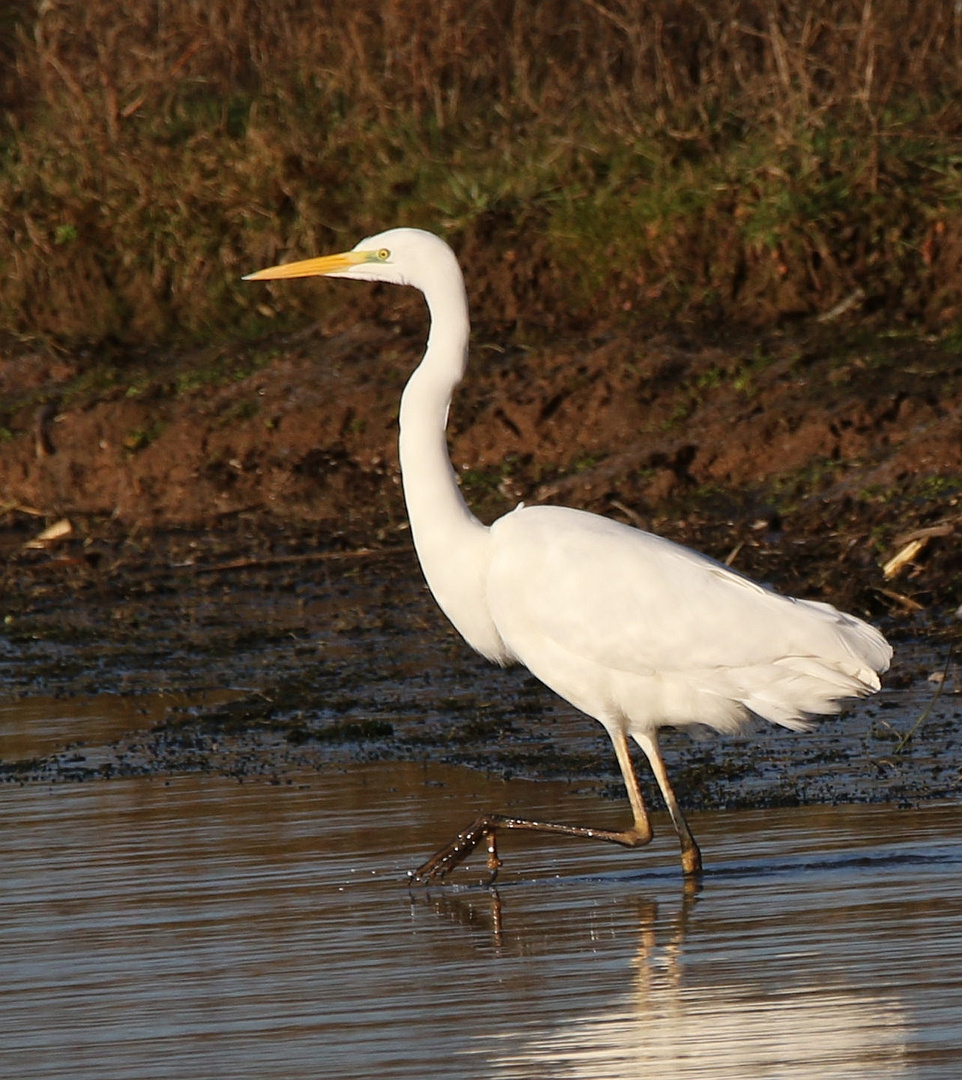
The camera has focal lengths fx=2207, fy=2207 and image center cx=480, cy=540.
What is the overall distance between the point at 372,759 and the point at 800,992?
347 centimetres

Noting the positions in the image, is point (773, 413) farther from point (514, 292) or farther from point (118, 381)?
point (118, 381)

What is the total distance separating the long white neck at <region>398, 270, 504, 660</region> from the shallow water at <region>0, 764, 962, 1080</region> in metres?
0.71

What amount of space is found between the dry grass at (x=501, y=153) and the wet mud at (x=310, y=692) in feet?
7.30

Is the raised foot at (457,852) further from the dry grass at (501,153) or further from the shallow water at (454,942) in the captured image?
the dry grass at (501,153)

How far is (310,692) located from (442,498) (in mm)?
2491

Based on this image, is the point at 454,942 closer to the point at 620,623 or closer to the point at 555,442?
the point at 620,623

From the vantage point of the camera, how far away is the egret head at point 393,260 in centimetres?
705

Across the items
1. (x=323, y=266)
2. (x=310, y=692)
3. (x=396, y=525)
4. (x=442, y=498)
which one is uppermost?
(x=323, y=266)

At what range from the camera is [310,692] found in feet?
29.8

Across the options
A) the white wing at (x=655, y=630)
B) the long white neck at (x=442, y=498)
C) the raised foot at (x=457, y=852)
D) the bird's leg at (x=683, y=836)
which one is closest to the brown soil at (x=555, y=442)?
the white wing at (x=655, y=630)

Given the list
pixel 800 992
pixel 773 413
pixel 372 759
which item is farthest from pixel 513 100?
pixel 800 992

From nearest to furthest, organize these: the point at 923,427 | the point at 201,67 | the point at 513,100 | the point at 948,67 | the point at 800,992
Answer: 1. the point at 800,992
2. the point at 923,427
3. the point at 948,67
4. the point at 513,100
5. the point at 201,67

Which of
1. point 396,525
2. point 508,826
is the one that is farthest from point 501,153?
point 508,826

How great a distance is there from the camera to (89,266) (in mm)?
13570
